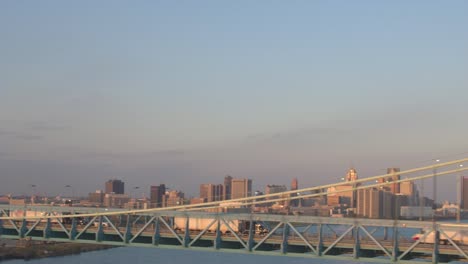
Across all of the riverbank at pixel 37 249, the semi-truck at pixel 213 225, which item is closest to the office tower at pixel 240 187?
the riverbank at pixel 37 249

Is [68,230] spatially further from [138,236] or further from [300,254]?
[300,254]

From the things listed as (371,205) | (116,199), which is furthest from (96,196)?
(371,205)

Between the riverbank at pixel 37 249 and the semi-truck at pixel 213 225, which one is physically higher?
the semi-truck at pixel 213 225

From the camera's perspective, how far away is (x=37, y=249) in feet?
205

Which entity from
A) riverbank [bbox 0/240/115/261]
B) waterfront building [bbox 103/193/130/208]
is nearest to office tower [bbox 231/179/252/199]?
waterfront building [bbox 103/193/130/208]

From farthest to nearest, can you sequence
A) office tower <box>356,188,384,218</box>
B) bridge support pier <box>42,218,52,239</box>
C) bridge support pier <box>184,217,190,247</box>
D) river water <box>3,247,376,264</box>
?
office tower <box>356,188,384,218</box> < river water <box>3,247,376,264</box> < bridge support pier <box>42,218,52,239</box> < bridge support pier <box>184,217,190,247</box>

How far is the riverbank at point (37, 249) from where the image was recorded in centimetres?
5950

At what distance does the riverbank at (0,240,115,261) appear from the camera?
59.5 metres

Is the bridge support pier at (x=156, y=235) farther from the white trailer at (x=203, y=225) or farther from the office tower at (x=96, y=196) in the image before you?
the office tower at (x=96, y=196)

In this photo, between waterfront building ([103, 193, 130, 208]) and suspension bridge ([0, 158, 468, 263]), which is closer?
suspension bridge ([0, 158, 468, 263])

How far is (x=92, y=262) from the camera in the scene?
55.8 meters

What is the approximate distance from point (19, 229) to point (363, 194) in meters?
67.8

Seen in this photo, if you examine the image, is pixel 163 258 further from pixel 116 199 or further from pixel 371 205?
pixel 116 199

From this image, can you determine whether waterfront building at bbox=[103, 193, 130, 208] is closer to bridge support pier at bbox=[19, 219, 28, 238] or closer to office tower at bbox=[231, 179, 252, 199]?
office tower at bbox=[231, 179, 252, 199]
